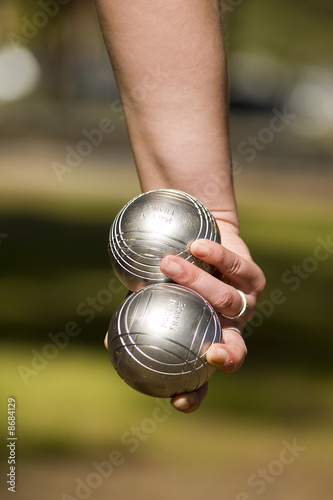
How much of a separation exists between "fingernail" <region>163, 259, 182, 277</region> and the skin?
214 mm

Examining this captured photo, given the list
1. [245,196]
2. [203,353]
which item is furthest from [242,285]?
[245,196]

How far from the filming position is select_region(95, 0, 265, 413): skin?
2.46 meters

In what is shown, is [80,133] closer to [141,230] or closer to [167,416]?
[167,416]

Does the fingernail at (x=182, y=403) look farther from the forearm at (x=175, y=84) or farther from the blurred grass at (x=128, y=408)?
the blurred grass at (x=128, y=408)

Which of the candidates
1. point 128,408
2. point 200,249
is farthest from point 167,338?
point 128,408

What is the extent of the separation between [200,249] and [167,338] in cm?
29

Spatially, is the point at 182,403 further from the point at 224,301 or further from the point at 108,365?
the point at 108,365

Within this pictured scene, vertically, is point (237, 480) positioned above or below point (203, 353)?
below

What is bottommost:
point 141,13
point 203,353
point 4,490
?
point 4,490

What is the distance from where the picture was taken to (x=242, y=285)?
2473mm

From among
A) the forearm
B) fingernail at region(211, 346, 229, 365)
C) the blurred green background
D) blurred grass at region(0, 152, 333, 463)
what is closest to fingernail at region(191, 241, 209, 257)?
fingernail at region(211, 346, 229, 365)

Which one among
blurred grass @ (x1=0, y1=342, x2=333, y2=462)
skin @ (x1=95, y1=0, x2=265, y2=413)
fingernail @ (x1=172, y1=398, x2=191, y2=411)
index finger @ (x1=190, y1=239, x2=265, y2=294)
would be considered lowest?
blurred grass @ (x1=0, y1=342, x2=333, y2=462)

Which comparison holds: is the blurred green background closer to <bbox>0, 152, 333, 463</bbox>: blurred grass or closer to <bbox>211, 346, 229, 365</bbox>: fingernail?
<bbox>0, 152, 333, 463</bbox>: blurred grass

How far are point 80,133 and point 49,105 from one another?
646cm
